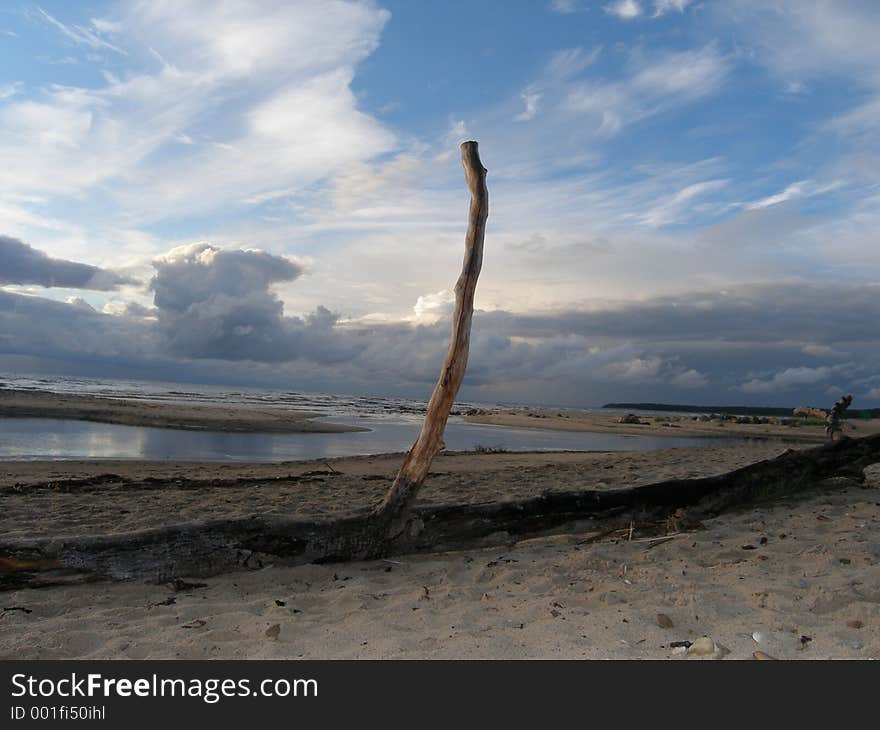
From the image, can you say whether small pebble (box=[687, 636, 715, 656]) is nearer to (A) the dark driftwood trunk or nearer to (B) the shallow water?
(A) the dark driftwood trunk

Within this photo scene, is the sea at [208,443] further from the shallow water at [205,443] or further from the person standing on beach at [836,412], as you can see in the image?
the person standing on beach at [836,412]

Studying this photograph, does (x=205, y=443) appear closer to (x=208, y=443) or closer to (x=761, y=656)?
(x=208, y=443)


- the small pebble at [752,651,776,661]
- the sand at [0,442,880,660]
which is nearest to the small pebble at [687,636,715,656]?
Answer: the sand at [0,442,880,660]

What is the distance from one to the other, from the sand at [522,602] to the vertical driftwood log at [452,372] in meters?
0.48

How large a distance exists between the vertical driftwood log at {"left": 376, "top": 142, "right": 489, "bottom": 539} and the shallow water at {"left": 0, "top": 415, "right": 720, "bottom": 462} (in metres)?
11.0

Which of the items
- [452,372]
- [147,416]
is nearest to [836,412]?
[452,372]

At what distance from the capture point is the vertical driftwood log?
5379 millimetres

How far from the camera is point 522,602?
4.27 m

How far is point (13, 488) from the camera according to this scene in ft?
30.7

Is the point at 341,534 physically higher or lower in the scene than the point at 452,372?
lower

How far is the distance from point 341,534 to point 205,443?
49.9 ft
